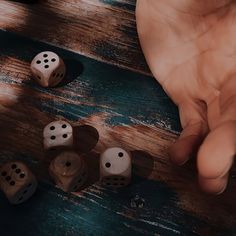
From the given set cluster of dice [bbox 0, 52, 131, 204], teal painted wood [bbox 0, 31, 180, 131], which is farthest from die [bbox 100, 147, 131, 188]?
teal painted wood [bbox 0, 31, 180, 131]

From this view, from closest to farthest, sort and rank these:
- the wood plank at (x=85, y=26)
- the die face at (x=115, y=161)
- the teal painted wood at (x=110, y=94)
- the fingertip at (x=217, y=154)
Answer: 1. the fingertip at (x=217, y=154)
2. the die face at (x=115, y=161)
3. the teal painted wood at (x=110, y=94)
4. the wood plank at (x=85, y=26)

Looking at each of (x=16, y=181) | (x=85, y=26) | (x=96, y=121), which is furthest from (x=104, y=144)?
(x=85, y=26)

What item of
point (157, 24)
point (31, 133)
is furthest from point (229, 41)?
point (31, 133)

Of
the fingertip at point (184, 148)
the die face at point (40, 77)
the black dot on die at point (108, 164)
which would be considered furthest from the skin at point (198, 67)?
the die face at point (40, 77)

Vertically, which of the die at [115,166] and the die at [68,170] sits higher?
the die at [115,166]

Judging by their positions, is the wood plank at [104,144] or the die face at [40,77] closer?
the wood plank at [104,144]

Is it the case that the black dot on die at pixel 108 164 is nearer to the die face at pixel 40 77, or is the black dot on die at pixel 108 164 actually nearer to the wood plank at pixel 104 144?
the wood plank at pixel 104 144
